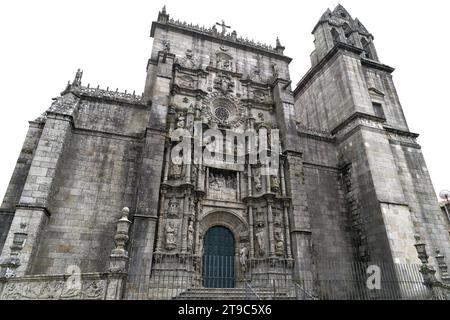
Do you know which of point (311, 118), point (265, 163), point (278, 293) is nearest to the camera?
point (278, 293)

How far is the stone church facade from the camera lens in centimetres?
1070

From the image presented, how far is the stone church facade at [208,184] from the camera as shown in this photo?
10695 mm

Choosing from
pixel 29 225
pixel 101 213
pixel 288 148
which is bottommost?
pixel 29 225

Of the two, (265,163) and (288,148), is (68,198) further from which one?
(288,148)

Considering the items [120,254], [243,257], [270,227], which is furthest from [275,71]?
[120,254]

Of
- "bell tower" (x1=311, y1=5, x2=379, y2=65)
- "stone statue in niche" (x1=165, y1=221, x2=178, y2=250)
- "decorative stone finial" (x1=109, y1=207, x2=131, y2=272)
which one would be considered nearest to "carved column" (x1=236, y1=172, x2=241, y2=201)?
"stone statue in niche" (x1=165, y1=221, x2=178, y2=250)

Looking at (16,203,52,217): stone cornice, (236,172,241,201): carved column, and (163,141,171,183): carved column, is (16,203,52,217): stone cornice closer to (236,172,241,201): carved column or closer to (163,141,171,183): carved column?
(163,141,171,183): carved column

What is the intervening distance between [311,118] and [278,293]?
1264 cm

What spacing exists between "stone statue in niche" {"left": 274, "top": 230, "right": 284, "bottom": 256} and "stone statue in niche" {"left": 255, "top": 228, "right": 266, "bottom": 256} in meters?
0.55

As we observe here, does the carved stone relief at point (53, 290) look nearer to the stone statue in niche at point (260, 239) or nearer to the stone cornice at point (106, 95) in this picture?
the stone statue in niche at point (260, 239)

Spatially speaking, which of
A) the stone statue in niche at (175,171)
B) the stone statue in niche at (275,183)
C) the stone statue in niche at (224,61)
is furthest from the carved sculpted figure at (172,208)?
the stone statue in niche at (224,61)

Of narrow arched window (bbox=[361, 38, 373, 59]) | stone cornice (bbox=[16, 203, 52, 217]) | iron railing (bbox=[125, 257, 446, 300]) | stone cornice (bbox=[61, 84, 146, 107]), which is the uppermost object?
narrow arched window (bbox=[361, 38, 373, 59])

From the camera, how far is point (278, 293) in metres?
11.0
